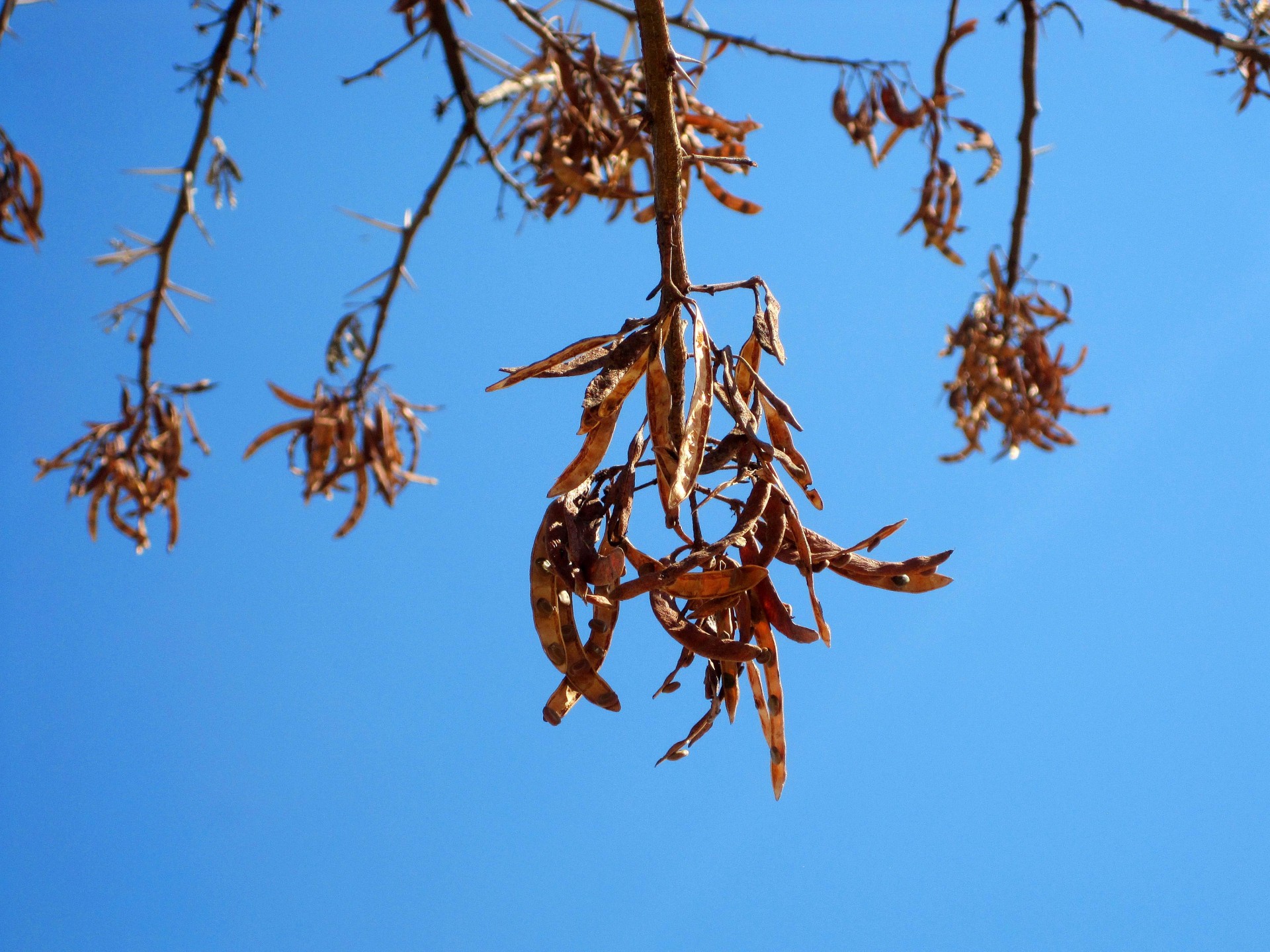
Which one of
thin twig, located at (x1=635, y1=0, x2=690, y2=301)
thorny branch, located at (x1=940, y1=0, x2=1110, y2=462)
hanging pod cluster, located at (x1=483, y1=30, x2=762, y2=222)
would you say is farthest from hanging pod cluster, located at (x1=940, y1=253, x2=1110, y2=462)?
thin twig, located at (x1=635, y1=0, x2=690, y2=301)

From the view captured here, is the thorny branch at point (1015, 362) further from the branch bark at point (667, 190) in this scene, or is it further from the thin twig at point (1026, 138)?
the branch bark at point (667, 190)

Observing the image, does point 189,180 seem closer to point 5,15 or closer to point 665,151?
point 5,15

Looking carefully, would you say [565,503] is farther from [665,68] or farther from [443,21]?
[443,21]

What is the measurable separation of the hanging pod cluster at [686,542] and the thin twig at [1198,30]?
4.59 feet

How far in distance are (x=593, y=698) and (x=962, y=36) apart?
1631 mm

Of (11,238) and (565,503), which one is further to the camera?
(11,238)

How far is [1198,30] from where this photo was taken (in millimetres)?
1781

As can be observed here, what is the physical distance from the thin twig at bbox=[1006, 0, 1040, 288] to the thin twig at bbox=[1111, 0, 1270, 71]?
0.14m

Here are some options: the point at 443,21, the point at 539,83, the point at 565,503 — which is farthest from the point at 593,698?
the point at 539,83

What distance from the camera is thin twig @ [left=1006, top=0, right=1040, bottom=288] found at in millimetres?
1862

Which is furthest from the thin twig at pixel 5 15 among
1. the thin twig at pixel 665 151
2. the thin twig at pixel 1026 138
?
the thin twig at pixel 1026 138

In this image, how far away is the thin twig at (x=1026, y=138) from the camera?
1.86m

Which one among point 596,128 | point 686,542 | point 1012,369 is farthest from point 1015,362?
point 686,542

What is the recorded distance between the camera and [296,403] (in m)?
2.09
